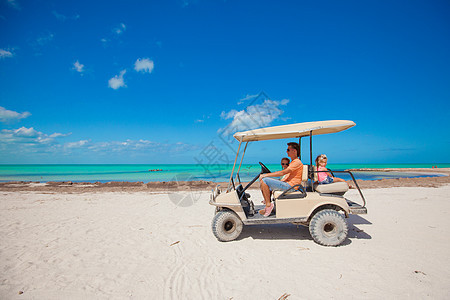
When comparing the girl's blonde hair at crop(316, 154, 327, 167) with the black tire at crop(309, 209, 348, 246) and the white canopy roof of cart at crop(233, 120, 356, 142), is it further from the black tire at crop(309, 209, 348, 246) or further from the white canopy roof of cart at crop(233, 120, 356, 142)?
the black tire at crop(309, 209, 348, 246)

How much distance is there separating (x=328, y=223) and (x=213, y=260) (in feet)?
8.02

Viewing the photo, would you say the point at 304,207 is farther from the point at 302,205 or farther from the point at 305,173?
the point at 305,173

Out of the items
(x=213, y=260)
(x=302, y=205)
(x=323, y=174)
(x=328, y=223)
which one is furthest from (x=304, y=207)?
(x=213, y=260)

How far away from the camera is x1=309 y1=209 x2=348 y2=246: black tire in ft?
13.9

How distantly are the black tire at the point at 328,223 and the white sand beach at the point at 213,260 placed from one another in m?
0.17

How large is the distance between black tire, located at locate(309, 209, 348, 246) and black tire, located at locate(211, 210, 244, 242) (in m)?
1.56

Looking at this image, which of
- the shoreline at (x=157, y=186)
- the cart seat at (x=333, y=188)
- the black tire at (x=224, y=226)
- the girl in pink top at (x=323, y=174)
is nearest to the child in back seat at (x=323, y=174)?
the girl in pink top at (x=323, y=174)

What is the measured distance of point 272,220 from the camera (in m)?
Result: 4.45

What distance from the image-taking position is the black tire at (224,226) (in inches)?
179

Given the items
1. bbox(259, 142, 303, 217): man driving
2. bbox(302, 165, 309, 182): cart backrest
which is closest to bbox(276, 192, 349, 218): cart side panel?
bbox(259, 142, 303, 217): man driving

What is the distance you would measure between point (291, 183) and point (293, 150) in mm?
823

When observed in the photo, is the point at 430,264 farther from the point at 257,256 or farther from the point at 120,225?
the point at 120,225

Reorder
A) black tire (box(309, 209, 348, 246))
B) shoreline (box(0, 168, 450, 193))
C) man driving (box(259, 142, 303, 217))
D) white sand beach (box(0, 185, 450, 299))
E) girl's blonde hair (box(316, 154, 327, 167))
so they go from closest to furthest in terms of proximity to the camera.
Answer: white sand beach (box(0, 185, 450, 299))
black tire (box(309, 209, 348, 246))
man driving (box(259, 142, 303, 217))
girl's blonde hair (box(316, 154, 327, 167))
shoreline (box(0, 168, 450, 193))

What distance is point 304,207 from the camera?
14.3 ft
